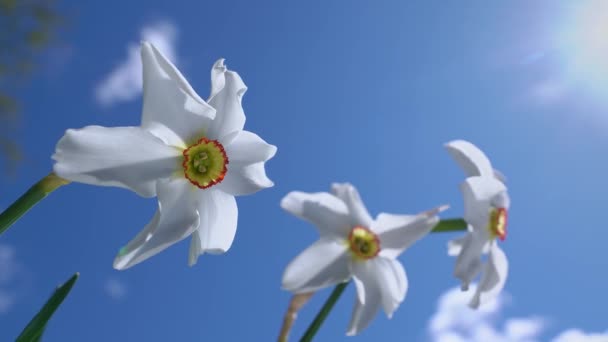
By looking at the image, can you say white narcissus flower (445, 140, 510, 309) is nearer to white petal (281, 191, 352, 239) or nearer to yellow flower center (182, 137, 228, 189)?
white petal (281, 191, 352, 239)

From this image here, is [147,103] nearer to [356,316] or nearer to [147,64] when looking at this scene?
[147,64]

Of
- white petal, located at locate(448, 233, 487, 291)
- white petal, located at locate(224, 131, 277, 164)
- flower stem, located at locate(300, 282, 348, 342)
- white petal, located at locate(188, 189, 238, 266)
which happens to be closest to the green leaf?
white petal, located at locate(188, 189, 238, 266)

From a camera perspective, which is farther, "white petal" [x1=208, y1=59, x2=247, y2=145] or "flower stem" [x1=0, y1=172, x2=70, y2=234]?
"white petal" [x1=208, y1=59, x2=247, y2=145]

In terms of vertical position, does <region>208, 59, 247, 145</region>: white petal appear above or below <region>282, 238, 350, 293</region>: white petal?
above

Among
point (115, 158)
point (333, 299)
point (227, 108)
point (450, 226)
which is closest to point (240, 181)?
point (227, 108)

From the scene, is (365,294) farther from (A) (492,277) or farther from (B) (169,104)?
(B) (169,104)

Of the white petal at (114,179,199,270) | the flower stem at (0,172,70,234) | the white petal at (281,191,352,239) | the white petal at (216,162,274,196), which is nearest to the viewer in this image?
the white petal at (281,191,352,239)
